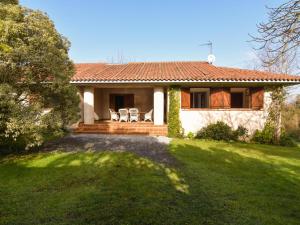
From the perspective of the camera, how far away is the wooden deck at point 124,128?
607 inches

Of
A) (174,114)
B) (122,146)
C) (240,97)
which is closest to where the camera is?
(122,146)

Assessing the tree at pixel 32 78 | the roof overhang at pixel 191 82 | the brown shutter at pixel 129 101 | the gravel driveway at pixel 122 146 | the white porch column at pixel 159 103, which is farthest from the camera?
the brown shutter at pixel 129 101

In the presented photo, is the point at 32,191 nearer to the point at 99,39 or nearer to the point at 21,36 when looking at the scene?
the point at 21,36

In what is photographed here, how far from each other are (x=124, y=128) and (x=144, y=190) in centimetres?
1021

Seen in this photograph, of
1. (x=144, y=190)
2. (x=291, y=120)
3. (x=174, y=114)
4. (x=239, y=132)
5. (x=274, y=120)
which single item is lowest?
(x=144, y=190)

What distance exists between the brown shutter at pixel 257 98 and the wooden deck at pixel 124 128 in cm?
596

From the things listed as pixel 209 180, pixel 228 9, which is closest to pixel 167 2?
pixel 228 9

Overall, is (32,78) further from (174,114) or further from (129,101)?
(129,101)

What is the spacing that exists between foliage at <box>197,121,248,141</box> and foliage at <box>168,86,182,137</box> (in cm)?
144

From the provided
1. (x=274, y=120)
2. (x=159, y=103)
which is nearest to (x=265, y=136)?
(x=274, y=120)

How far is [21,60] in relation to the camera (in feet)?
27.1

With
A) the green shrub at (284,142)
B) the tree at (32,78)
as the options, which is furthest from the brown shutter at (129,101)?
the green shrub at (284,142)

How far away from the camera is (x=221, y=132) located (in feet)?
47.7

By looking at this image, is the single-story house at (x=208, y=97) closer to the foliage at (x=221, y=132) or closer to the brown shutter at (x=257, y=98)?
the brown shutter at (x=257, y=98)
